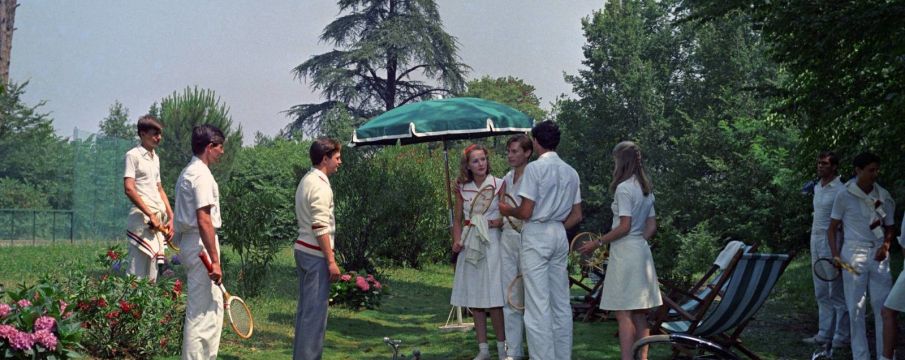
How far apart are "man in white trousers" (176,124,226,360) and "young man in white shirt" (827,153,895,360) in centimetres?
493

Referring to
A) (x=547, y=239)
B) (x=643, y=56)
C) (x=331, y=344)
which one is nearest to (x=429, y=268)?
(x=331, y=344)

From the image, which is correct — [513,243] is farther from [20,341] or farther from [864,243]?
[20,341]

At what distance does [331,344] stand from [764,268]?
14.6ft

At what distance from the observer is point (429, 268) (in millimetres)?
20297

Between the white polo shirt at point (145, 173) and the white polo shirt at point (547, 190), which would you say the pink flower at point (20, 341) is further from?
the white polo shirt at point (547, 190)

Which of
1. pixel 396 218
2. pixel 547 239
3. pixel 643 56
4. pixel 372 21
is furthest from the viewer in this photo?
pixel 643 56

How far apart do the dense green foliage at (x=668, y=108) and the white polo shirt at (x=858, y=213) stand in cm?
2736

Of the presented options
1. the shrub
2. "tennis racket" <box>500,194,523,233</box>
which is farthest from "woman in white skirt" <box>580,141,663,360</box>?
the shrub

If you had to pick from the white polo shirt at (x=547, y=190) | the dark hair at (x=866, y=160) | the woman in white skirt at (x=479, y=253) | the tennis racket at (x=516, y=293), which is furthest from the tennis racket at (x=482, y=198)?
the dark hair at (x=866, y=160)

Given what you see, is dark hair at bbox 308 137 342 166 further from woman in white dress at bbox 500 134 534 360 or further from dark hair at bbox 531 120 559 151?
dark hair at bbox 531 120 559 151

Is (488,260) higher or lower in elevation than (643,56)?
lower

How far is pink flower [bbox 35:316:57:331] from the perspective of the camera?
6340mm

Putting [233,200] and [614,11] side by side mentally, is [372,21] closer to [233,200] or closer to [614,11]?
[614,11]

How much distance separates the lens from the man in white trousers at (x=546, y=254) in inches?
274
